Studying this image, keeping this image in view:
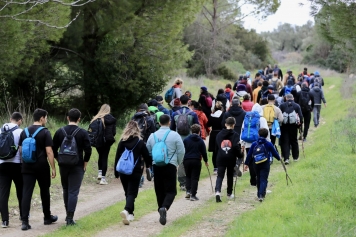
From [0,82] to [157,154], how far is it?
10.4 m

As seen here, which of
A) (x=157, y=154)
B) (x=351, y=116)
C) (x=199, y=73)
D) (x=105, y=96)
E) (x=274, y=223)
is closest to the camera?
(x=274, y=223)

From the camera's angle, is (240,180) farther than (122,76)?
No

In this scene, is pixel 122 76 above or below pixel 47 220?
above

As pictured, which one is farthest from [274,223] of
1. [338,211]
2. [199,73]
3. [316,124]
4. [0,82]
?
[199,73]

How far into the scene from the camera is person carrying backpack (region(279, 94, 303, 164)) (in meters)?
15.2

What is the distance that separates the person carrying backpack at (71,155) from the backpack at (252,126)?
4949 mm

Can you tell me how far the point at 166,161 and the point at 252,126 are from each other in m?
4.29

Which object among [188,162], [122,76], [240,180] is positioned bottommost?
[240,180]

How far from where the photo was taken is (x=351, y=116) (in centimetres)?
2278

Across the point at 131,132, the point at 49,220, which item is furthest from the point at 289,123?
the point at 49,220

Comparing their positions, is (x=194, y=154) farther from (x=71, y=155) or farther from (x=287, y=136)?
(x=287, y=136)

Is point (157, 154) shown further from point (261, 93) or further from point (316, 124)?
point (316, 124)

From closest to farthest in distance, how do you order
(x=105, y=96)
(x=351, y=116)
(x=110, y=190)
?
(x=110, y=190) → (x=105, y=96) → (x=351, y=116)

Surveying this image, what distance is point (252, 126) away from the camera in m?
13.0
